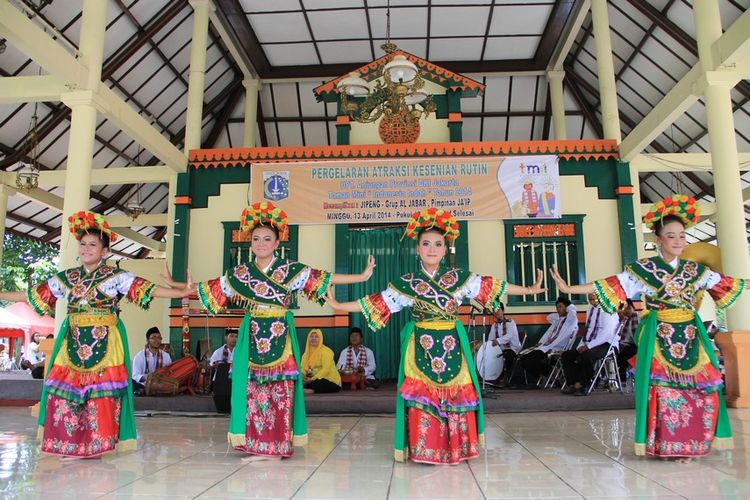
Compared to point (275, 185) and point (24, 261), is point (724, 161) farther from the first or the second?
point (24, 261)

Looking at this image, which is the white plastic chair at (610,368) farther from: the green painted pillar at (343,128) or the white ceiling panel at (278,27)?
the white ceiling panel at (278,27)

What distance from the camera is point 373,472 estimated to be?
307 centimetres

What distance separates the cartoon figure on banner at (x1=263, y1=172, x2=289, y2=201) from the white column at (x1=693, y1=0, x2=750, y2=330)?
17.1 ft

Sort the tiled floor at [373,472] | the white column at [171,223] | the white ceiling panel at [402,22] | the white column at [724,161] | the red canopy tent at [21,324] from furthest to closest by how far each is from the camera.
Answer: the red canopy tent at [21,324]
the white ceiling panel at [402,22]
the white column at [171,223]
the white column at [724,161]
the tiled floor at [373,472]

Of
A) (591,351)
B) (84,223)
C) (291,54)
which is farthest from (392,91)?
(291,54)

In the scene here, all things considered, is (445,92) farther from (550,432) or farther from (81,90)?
(550,432)

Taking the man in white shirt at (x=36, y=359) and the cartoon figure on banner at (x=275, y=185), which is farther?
the cartoon figure on banner at (x=275, y=185)

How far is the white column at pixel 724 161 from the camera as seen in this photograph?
5.74 m

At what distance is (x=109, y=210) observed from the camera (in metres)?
13.7

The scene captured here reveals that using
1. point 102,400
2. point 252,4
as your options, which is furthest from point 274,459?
point 252,4

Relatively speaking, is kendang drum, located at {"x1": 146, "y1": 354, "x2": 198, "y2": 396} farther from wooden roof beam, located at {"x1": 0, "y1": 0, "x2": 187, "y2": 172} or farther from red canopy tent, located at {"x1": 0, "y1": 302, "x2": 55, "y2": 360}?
red canopy tent, located at {"x1": 0, "y1": 302, "x2": 55, "y2": 360}

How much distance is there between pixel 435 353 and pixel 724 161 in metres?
Answer: 4.35

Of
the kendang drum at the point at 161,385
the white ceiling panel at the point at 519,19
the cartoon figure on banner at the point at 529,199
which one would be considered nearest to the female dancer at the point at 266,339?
the kendang drum at the point at 161,385

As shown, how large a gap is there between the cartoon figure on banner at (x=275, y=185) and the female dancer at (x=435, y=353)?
4807 mm
